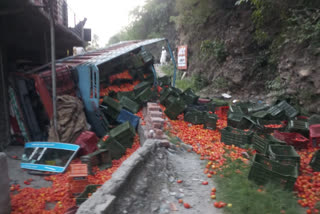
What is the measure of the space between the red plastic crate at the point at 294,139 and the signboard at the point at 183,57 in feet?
43.1

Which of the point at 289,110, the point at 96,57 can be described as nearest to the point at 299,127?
the point at 289,110

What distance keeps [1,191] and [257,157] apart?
12.3ft

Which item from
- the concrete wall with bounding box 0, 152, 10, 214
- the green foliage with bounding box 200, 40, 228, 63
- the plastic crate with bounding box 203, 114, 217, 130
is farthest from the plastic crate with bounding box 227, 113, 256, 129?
the green foliage with bounding box 200, 40, 228, 63

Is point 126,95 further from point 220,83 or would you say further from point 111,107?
point 220,83

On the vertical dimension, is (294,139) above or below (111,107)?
below

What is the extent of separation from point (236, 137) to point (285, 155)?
137cm

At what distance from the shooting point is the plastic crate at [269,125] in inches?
227

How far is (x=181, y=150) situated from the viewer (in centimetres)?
496

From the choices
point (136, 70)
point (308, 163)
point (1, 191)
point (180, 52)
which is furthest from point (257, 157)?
point (180, 52)

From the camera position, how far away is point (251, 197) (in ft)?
9.64

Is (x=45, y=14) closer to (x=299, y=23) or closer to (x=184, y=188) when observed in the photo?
(x=184, y=188)

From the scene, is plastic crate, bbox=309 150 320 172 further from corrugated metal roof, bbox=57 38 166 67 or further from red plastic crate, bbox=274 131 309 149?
corrugated metal roof, bbox=57 38 166 67

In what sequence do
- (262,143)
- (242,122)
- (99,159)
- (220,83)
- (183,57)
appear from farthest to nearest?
1. (183,57)
2. (220,83)
3. (242,122)
4. (99,159)
5. (262,143)

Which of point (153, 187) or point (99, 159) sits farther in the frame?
point (99, 159)
